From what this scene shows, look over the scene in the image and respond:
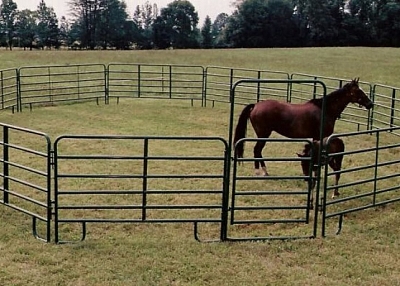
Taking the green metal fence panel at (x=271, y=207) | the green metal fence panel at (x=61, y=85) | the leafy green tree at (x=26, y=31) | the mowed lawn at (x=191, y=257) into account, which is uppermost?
the leafy green tree at (x=26, y=31)

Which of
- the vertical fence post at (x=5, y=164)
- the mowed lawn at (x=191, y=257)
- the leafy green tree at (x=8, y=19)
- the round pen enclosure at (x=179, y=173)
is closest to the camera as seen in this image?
the mowed lawn at (x=191, y=257)

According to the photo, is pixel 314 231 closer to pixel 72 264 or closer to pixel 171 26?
pixel 72 264

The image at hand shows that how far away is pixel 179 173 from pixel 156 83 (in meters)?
15.0

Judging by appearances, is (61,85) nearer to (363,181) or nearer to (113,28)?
(363,181)

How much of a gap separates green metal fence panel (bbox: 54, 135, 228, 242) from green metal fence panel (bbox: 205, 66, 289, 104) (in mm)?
6529

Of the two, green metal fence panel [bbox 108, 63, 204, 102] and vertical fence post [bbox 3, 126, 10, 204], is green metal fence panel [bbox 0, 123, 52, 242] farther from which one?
green metal fence panel [bbox 108, 63, 204, 102]

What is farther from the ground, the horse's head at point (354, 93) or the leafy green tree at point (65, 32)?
the leafy green tree at point (65, 32)

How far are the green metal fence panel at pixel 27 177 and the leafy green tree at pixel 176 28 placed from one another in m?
49.0

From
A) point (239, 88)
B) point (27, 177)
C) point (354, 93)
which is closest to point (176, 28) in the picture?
point (239, 88)

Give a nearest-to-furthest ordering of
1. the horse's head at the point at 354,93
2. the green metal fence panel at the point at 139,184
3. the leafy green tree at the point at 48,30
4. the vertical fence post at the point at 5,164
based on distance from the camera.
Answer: the green metal fence panel at the point at 139,184 < the vertical fence post at the point at 5,164 < the horse's head at the point at 354,93 < the leafy green tree at the point at 48,30

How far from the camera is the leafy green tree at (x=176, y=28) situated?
59750 millimetres

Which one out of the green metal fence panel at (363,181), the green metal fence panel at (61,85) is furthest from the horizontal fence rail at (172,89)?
the green metal fence panel at (363,181)

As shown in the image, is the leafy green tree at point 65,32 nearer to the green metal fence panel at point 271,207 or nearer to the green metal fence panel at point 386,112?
the green metal fence panel at point 386,112

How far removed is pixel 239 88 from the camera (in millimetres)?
21188
